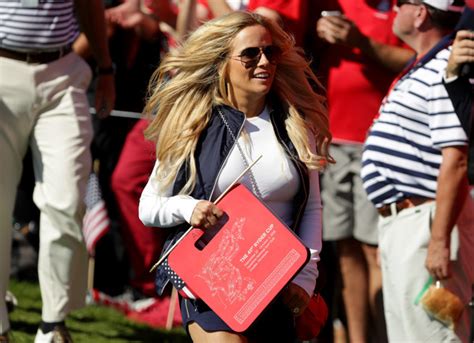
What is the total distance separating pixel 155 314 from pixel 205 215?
366 cm

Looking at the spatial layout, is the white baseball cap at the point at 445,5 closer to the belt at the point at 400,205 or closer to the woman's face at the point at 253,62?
the belt at the point at 400,205

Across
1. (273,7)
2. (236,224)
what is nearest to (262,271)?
(236,224)

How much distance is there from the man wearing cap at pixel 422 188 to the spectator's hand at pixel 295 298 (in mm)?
1042

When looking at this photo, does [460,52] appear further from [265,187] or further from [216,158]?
[216,158]

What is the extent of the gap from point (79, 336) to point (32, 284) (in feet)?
4.70

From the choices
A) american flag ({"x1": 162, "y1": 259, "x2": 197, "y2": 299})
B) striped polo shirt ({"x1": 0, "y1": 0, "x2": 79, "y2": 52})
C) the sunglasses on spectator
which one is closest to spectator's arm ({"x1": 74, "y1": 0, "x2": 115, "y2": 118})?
striped polo shirt ({"x1": 0, "y1": 0, "x2": 79, "y2": 52})

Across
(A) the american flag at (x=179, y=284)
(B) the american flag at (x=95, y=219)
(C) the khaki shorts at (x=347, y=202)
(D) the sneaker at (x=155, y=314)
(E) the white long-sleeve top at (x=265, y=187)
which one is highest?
(E) the white long-sleeve top at (x=265, y=187)

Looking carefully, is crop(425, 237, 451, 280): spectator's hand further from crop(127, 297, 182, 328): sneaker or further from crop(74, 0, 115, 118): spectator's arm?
crop(127, 297, 182, 328): sneaker

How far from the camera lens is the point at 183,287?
4.97 metres

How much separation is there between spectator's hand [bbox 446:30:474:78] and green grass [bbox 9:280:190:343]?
265 cm

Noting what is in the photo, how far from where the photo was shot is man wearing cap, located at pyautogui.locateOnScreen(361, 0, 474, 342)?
5859 mm

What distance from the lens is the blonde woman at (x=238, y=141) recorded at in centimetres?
500

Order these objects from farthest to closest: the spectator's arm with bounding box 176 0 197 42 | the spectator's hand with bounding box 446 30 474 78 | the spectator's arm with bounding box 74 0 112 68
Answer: the spectator's arm with bounding box 176 0 197 42
the spectator's arm with bounding box 74 0 112 68
the spectator's hand with bounding box 446 30 474 78

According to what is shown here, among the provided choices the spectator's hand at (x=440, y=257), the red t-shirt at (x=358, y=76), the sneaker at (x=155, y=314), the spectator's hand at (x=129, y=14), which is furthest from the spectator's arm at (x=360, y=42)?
the sneaker at (x=155, y=314)
